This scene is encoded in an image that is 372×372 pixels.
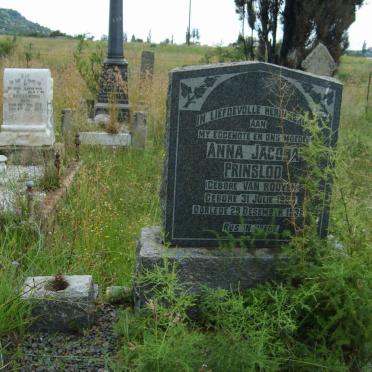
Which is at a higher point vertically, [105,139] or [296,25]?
[296,25]

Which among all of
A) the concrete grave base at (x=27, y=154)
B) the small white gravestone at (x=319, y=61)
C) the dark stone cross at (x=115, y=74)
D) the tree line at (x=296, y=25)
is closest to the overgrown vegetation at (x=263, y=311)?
the concrete grave base at (x=27, y=154)

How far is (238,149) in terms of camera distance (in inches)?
127

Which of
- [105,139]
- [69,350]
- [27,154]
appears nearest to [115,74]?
[105,139]

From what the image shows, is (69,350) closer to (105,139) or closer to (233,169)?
(233,169)

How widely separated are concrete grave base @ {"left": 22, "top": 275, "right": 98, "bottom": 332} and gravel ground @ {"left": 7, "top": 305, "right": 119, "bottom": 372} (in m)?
0.05

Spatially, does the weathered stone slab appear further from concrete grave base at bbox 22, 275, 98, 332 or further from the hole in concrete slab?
concrete grave base at bbox 22, 275, 98, 332

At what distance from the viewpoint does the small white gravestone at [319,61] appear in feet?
32.7

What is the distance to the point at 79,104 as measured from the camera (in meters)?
9.46

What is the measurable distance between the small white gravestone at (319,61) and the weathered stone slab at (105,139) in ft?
Result: 12.6

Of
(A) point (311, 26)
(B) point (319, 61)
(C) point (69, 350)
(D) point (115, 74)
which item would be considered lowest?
(C) point (69, 350)

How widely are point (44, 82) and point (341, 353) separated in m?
5.21

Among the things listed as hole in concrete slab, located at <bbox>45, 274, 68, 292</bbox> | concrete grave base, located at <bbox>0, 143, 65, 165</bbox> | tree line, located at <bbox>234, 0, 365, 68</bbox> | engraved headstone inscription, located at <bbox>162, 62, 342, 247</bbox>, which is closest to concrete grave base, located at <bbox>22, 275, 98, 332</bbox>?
hole in concrete slab, located at <bbox>45, 274, 68, 292</bbox>

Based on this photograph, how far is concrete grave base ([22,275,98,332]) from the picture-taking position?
115 inches

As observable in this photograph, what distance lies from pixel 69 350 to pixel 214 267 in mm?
912
